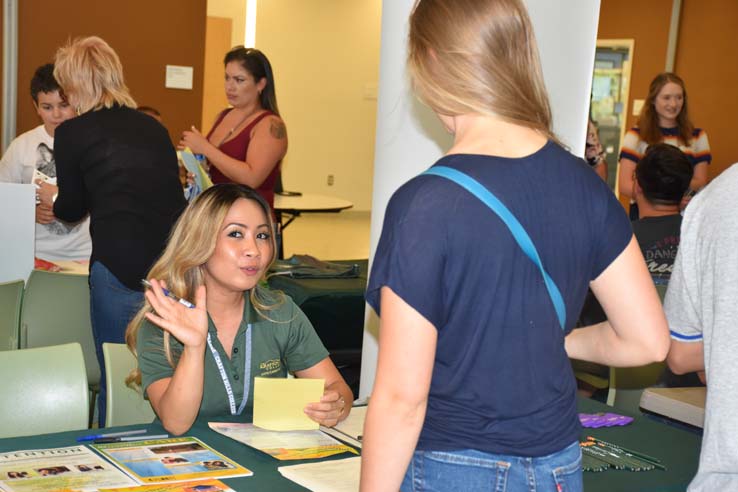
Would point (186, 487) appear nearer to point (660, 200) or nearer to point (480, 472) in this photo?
point (480, 472)

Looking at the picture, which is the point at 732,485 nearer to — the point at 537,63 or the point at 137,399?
the point at 537,63

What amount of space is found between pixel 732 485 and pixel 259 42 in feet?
36.0

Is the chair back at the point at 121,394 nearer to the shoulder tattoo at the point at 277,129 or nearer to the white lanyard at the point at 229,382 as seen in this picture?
the white lanyard at the point at 229,382

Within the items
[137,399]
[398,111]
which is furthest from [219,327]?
[398,111]

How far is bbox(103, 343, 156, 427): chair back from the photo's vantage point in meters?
2.71

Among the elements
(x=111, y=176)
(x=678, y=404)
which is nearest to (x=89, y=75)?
(x=111, y=176)

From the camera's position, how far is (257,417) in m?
2.25

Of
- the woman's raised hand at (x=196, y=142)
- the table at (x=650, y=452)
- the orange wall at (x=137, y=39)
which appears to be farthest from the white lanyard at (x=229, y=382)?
the orange wall at (x=137, y=39)

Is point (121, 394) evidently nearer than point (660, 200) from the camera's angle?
Yes

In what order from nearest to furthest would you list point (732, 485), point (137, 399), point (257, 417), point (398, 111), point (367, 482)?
point (367, 482)
point (732, 485)
point (257, 417)
point (137, 399)
point (398, 111)

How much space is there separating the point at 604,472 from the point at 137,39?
19.2 feet

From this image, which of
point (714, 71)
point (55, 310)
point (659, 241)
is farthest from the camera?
point (714, 71)

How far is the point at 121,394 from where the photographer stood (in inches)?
107

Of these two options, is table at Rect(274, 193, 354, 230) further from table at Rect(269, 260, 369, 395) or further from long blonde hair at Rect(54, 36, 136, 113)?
long blonde hair at Rect(54, 36, 136, 113)
